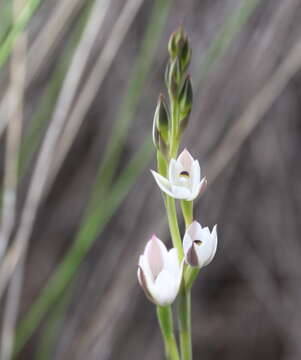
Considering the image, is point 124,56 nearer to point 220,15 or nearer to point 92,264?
point 220,15

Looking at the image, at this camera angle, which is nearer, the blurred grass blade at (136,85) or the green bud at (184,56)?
the green bud at (184,56)

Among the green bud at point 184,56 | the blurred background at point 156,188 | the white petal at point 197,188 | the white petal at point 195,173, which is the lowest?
the blurred background at point 156,188

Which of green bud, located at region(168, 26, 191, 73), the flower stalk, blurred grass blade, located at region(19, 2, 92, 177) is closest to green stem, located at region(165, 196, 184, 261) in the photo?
the flower stalk

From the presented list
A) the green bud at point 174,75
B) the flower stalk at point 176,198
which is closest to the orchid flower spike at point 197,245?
the flower stalk at point 176,198

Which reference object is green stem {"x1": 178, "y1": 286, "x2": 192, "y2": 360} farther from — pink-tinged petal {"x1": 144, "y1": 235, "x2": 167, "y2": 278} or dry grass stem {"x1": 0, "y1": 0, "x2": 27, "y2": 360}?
dry grass stem {"x1": 0, "y1": 0, "x2": 27, "y2": 360}

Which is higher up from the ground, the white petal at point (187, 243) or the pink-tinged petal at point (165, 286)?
the white petal at point (187, 243)

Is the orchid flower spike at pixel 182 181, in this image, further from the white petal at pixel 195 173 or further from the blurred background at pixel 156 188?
the blurred background at pixel 156 188

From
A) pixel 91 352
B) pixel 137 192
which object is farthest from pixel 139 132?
pixel 91 352
